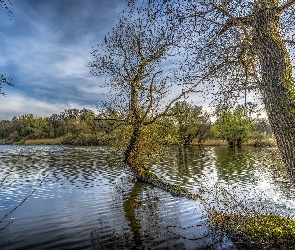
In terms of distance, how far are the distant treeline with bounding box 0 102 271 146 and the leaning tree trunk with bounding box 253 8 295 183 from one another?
77 centimetres

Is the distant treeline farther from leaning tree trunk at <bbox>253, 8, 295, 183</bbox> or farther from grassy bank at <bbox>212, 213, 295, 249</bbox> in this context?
grassy bank at <bbox>212, 213, 295, 249</bbox>

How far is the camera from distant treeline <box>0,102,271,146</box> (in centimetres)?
1595

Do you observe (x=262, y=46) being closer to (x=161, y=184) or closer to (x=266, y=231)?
(x=266, y=231)

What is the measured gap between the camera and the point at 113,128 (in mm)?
16156

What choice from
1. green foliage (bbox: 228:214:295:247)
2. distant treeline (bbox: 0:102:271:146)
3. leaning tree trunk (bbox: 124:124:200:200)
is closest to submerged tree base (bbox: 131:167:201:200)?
leaning tree trunk (bbox: 124:124:200:200)

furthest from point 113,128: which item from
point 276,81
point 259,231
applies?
point 276,81

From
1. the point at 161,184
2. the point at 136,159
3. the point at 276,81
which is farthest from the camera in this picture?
the point at 136,159

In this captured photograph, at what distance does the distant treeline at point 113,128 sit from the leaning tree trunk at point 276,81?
768 mm

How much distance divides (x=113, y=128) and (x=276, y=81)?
12385 mm

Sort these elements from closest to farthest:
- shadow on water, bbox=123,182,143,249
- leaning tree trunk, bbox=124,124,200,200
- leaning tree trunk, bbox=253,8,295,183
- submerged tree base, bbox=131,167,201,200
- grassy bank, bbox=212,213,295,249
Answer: leaning tree trunk, bbox=253,8,295,183, grassy bank, bbox=212,213,295,249, shadow on water, bbox=123,182,143,249, submerged tree base, bbox=131,167,201,200, leaning tree trunk, bbox=124,124,200,200

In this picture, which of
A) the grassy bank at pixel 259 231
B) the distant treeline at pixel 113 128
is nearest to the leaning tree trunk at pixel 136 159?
the distant treeline at pixel 113 128

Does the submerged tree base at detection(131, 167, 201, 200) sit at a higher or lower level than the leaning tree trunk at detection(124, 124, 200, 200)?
lower

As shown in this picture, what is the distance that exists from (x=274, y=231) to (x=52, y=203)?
9.01 meters

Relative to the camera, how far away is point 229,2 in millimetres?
4871
